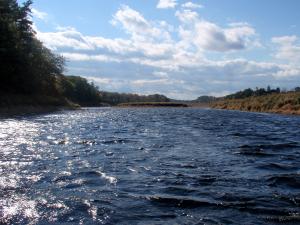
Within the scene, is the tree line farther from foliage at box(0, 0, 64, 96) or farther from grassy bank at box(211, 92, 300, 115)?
grassy bank at box(211, 92, 300, 115)

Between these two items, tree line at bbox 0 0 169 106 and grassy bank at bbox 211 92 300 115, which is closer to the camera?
tree line at bbox 0 0 169 106

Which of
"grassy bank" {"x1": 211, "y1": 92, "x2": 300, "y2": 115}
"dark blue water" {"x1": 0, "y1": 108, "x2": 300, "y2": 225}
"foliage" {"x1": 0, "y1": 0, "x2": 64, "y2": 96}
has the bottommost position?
"dark blue water" {"x1": 0, "y1": 108, "x2": 300, "y2": 225}

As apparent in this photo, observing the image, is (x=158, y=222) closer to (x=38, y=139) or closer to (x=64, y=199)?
(x=64, y=199)

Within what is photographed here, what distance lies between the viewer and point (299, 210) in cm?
1183

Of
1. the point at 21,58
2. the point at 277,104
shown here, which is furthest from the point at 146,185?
the point at 277,104

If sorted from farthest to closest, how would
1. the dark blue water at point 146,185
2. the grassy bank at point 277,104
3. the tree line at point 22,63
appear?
the grassy bank at point 277,104 → the tree line at point 22,63 → the dark blue water at point 146,185

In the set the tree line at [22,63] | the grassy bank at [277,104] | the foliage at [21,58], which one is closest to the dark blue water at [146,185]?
the tree line at [22,63]

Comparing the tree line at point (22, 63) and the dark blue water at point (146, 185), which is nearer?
the dark blue water at point (146, 185)

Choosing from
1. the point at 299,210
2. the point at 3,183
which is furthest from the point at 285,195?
the point at 3,183

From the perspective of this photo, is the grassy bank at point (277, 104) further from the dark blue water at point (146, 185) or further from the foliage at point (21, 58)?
the dark blue water at point (146, 185)

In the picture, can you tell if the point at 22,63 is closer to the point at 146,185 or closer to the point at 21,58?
the point at 21,58

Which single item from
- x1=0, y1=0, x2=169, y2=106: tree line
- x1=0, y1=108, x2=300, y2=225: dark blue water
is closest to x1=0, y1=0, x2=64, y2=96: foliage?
x1=0, y1=0, x2=169, y2=106: tree line

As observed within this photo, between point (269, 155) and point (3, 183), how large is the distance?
13.4m

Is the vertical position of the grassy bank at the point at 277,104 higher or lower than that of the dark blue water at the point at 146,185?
higher
